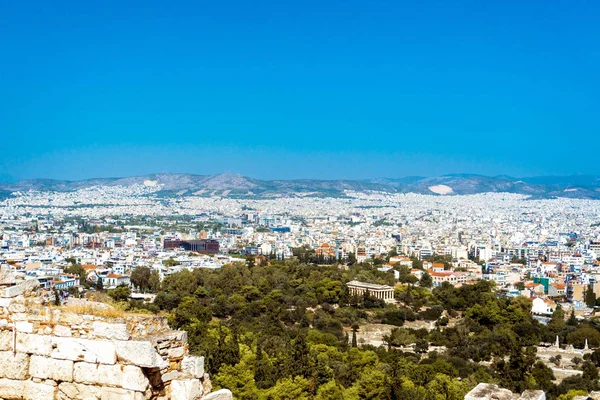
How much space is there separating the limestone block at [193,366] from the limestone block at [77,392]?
0.53 meters

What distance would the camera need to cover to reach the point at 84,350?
3.73 m

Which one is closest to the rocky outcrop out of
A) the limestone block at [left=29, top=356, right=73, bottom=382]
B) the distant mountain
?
the limestone block at [left=29, top=356, right=73, bottom=382]

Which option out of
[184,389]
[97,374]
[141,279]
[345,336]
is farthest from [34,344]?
[141,279]

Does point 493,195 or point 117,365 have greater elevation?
Result: point 493,195

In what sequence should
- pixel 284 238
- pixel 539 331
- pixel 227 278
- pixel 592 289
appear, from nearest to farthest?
pixel 539 331
pixel 227 278
pixel 592 289
pixel 284 238

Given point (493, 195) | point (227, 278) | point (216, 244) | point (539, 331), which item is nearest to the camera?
point (539, 331)

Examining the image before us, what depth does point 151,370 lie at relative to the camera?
371 cm

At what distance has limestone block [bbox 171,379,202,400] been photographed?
3.84 meters

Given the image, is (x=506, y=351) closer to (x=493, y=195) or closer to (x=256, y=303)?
(x=256, y=303)

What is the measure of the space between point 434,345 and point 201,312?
9.75m

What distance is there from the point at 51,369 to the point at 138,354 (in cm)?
59

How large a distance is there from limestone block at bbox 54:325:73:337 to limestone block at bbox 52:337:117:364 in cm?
3

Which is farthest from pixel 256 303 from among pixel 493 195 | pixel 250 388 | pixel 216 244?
pixel 493 195

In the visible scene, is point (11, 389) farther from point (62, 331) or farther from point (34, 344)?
point (62, 331)
